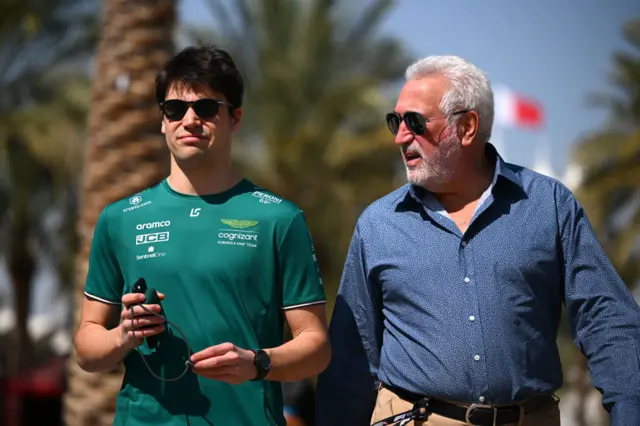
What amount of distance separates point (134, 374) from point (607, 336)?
1.73 meters

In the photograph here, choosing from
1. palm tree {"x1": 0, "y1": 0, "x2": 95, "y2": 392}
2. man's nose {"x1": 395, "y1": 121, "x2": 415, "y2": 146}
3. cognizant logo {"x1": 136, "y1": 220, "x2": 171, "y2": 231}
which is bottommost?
cognizant logo {"x1": 136, "y1": 220, "x2": 171, "y2": 231}

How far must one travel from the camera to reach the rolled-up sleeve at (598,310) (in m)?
3.74

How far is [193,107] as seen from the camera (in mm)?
3693

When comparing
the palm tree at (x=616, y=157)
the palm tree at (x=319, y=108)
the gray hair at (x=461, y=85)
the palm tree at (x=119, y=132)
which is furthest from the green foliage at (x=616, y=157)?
the gray hair at (x=461, y=85)

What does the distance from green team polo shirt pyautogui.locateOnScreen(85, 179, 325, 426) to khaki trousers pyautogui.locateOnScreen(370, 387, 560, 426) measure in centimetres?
51

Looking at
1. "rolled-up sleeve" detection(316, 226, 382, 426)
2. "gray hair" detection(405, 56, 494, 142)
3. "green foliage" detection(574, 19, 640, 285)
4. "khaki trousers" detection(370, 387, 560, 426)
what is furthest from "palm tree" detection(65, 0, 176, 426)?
"green foliage" detection(574, 19, 640, 285)

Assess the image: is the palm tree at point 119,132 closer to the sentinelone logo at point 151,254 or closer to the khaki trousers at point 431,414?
the khaki trousers at point 431,414

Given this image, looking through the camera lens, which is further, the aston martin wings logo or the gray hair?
the gray hair

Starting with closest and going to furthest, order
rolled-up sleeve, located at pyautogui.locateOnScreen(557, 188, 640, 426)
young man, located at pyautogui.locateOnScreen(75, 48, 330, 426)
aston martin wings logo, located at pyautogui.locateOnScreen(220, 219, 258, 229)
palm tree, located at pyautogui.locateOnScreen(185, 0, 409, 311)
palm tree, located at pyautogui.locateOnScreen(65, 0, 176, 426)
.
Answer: young man, located at pyautogui.locateOnScreen(75, 48, 330, 426), aston martin wings logo, located at pyautogui.locateOnScreen(220, 219, 258, 229), rolled-up sleeve, located at pyautogui.locateOnScreen(557, 188, 640, 426), palm tree, located at pyautogui.locateOnScreen(65, 0, 176, 426), palm tree, located at pyautogui.locateOnScreen(185, 0, 409, 311)

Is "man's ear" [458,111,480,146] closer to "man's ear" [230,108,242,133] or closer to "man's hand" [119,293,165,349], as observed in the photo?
"man's ear" [230,108,242,133]

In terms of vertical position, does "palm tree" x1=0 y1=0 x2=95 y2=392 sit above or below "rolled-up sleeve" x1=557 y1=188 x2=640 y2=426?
above

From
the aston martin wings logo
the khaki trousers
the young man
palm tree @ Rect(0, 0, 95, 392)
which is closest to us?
the young man

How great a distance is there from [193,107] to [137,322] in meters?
0.82

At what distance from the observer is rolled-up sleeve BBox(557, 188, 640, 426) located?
3742mm
